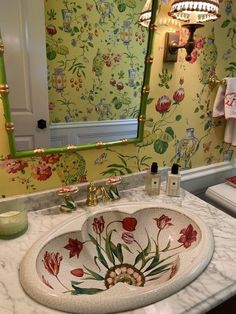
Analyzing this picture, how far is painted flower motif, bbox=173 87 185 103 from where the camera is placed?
1.09 m

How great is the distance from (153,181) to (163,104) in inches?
12.5

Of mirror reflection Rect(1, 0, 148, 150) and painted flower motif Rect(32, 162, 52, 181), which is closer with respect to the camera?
mirror reflection Rect(1, 0, 148, 150)

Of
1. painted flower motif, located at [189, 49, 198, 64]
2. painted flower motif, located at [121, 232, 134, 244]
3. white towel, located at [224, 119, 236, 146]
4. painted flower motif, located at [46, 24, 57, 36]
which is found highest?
painted flower motif, located at [46, 24, 57, 36]

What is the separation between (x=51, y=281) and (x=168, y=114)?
2.50 feet

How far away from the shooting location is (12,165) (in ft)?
2.79

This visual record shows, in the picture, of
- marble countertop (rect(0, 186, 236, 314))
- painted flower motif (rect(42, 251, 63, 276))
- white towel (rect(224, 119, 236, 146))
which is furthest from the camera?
white towel (rect(224, 119, 236, 146))

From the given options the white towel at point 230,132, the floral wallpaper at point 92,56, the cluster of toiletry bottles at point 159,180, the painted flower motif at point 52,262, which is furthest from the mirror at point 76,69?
the white towel at point 230,132

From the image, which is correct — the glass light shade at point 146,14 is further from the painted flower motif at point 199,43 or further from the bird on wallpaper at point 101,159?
the bird on wallpaper at point 101,159

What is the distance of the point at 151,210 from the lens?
93 cm

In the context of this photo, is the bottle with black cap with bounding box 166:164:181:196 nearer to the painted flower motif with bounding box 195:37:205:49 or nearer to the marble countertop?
the marble countertop

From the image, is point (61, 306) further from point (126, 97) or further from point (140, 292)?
point (126, 97)

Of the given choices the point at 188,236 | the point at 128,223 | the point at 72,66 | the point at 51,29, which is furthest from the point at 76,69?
the point at 188,236

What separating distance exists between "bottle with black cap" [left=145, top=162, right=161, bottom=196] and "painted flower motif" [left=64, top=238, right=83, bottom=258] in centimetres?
36

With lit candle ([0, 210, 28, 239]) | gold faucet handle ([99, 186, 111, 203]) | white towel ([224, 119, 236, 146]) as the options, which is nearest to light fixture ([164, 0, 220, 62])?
white towel ([224, 119, 236, 146])
